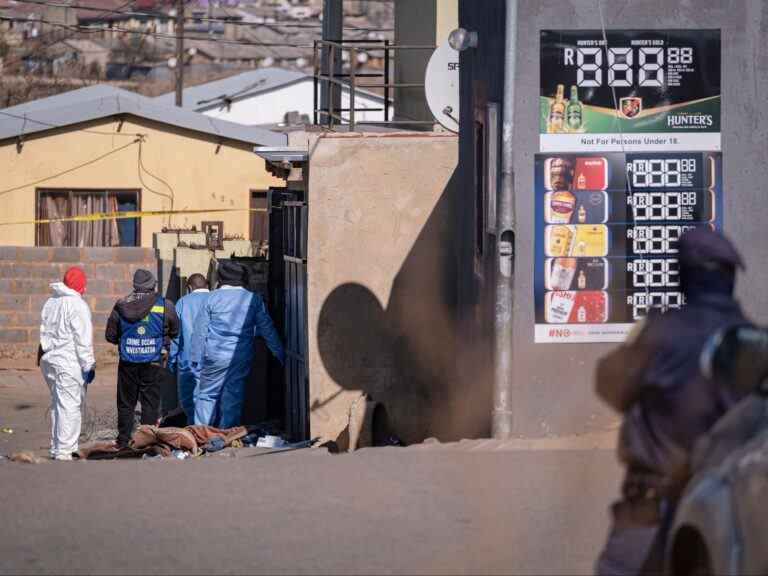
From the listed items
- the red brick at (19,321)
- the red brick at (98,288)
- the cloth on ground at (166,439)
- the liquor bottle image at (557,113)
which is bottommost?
the cloth on ground at (166,439)

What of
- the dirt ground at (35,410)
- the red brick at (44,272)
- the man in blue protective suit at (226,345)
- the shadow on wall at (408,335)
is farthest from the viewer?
the red brick at (44,272)

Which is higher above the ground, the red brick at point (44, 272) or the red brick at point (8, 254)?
the red brick at point (8, 254)

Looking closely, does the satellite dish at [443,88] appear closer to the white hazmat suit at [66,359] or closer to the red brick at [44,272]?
the white hazmat suit at [66,359]

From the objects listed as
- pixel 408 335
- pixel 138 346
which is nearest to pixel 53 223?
pixel 138 346

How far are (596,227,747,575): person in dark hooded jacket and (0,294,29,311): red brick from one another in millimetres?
17550

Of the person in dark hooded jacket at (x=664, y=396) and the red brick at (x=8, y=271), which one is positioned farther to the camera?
the red brick at (x=8, y=271)

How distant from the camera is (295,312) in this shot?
1389 centimetres

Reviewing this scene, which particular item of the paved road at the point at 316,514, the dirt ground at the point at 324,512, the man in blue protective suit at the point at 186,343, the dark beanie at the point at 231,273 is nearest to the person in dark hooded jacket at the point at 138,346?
the man in blue protective suit at the point at 186,343

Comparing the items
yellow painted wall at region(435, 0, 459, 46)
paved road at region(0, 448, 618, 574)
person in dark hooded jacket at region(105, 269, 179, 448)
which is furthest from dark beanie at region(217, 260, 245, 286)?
yellow painted wall at region(435, 0, 459, 46)

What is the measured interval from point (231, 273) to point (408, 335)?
84.8 inches

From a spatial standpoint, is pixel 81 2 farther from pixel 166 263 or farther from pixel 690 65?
pixel 690 65

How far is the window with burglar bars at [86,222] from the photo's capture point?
2745 cm

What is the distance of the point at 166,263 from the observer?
19188 mm

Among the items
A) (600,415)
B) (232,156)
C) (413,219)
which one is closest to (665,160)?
(600,415)
